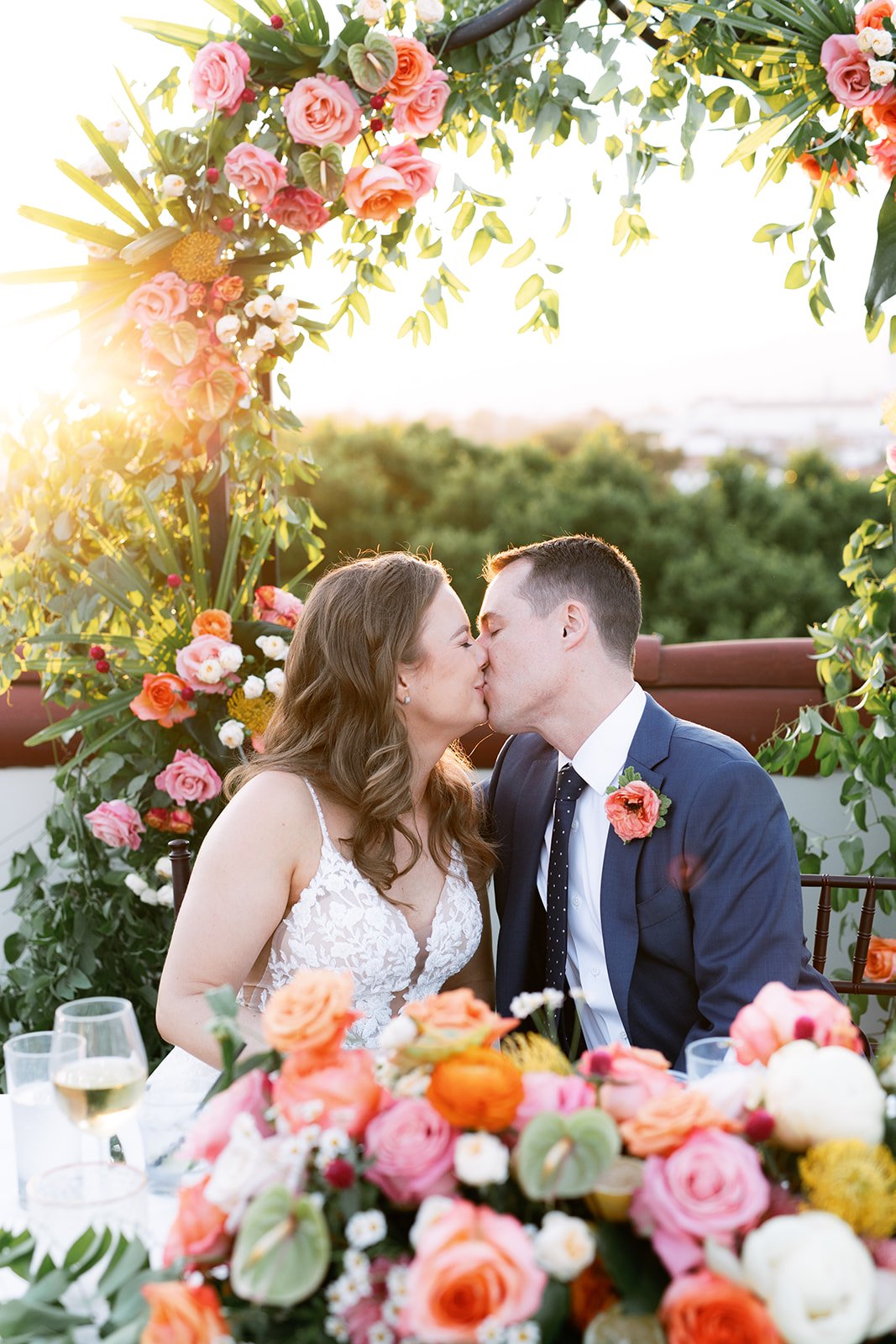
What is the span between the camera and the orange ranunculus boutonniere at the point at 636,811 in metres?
2.17

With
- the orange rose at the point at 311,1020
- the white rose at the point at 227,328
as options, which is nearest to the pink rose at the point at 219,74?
the white rose at the point at 227,328

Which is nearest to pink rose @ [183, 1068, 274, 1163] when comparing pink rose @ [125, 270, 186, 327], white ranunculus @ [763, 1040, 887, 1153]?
white ranunculus @ [763, 1040, 887, 1153]

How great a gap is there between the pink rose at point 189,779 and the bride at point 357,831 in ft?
1.01

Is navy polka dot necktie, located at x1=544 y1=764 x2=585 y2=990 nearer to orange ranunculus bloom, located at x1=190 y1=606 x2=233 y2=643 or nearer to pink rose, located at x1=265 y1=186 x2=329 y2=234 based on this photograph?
orange ranunculus bloom, located at x1=190 y1=606 x2=233 y2=643

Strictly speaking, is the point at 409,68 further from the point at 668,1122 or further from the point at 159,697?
the point at 668,1122

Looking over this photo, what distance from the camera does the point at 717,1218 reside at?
771mm

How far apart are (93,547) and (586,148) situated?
1.48 metres

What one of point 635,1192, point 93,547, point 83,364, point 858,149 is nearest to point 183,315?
point 83,364

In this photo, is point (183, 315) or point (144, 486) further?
point (144, 486)

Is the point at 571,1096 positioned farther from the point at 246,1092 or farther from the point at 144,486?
the point at 144,486

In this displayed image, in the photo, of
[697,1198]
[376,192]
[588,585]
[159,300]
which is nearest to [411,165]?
[376,192]

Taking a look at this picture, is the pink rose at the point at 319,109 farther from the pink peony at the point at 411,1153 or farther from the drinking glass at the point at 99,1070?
the pink peony at the point at 411,1153

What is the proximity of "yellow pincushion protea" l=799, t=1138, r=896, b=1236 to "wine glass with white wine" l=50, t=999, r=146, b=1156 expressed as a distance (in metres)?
0.67

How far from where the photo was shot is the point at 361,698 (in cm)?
234
